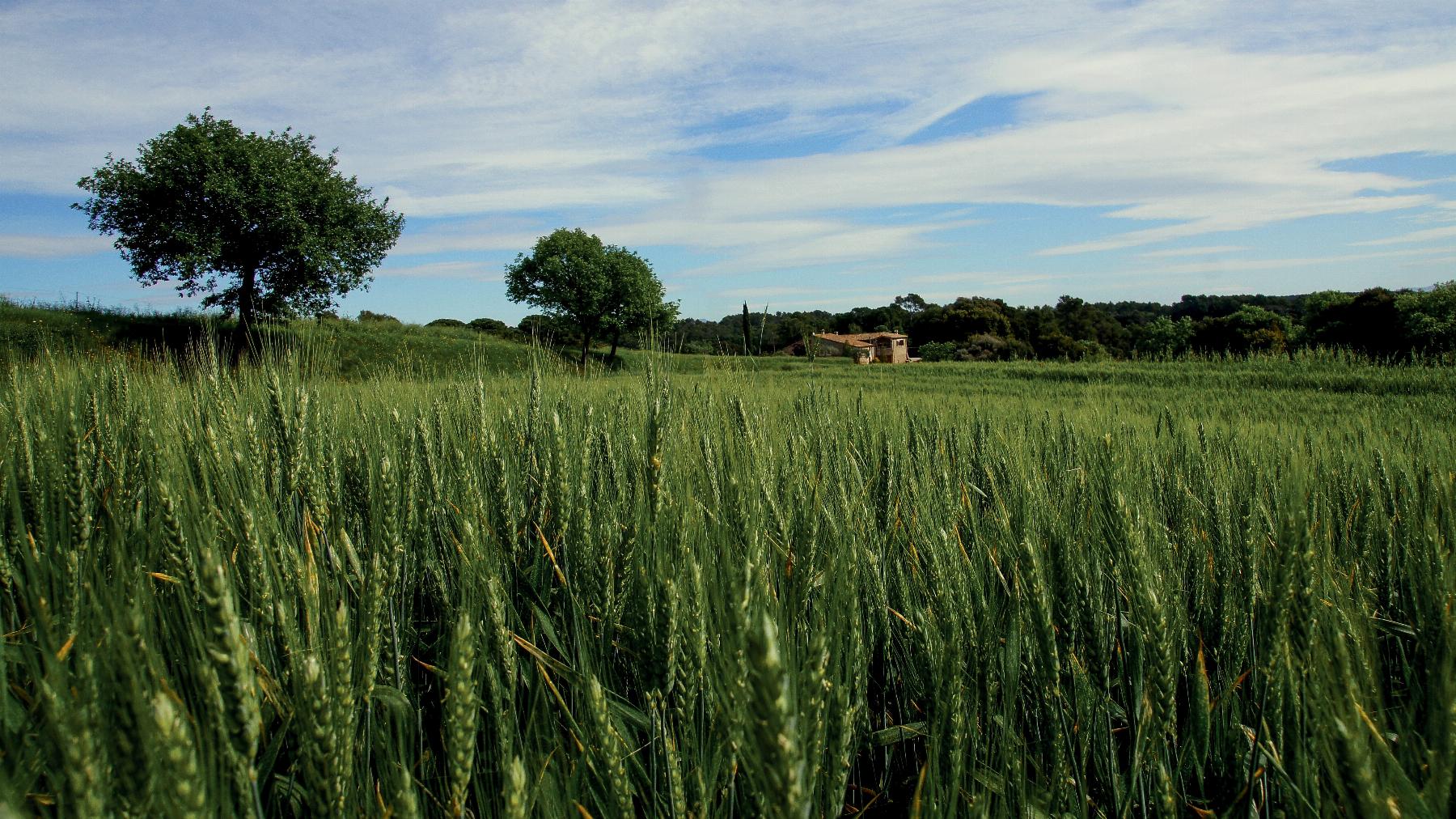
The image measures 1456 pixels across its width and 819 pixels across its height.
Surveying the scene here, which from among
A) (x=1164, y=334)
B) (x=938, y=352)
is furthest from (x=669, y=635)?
(x=1164, y=334)

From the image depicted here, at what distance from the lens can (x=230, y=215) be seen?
28750 mm

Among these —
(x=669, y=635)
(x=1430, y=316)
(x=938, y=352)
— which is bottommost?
(x=669, y=635)

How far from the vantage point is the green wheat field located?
2.57ft

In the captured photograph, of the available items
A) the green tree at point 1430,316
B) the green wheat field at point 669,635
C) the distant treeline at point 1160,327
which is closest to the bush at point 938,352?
the distant treeline at point 1160,327

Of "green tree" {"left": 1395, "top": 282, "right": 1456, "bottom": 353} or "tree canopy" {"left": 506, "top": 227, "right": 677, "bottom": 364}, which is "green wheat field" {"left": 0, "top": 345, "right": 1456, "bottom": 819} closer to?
"green tree" {"left": 1395, "top": 282, "right": 1456, "bottom": 353}

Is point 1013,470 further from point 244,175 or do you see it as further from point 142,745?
point 244,175

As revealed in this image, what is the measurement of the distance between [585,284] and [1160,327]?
65.0 m

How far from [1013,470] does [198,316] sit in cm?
4093

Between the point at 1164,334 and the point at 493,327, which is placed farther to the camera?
the point at 1164,334

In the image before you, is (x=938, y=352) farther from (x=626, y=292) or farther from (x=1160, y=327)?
(x=1160, y=327)

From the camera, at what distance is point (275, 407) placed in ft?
6.23

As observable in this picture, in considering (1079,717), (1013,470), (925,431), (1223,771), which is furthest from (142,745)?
(925,431)

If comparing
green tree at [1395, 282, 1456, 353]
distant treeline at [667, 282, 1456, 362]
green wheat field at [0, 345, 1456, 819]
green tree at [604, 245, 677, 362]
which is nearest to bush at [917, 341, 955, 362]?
distant treeline at [667, 282, 1456, 362]

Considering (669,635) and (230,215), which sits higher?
(230,215)
